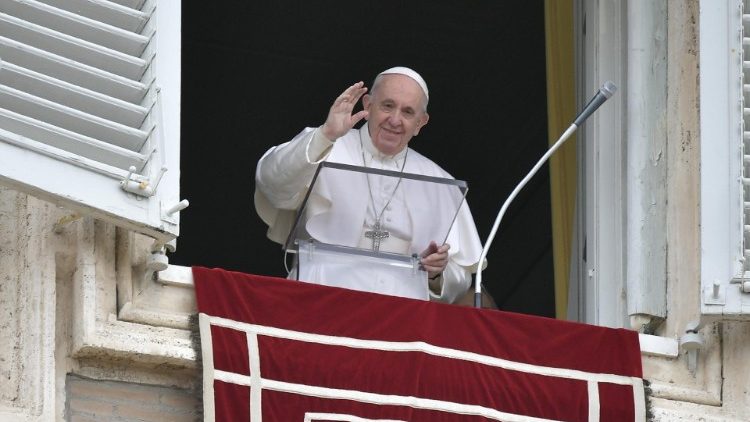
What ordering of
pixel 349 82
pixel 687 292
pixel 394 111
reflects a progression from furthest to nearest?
pixel 349 82, pixel 394 111, pixel 687 292

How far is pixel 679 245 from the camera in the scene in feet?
26.8

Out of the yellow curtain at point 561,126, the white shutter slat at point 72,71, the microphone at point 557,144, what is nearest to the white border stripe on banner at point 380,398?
the microphone at point 557,144

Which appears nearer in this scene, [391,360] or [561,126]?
[391,360]

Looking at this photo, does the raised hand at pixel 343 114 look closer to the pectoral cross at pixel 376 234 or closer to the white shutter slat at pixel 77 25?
the pectoral cross at pixel 376 234

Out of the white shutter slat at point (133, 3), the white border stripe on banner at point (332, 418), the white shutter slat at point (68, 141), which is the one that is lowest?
the white border stripe on banner at point (332, 418)

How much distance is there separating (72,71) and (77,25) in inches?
6.3

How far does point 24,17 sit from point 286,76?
4.29m

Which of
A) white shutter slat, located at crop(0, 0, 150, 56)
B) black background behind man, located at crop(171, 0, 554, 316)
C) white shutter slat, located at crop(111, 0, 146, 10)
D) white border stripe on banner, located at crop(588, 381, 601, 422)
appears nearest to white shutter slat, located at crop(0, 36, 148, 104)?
white shutter slat, located at crop(0, 0, 150, 56)

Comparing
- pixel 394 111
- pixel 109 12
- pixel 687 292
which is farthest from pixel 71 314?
pixel 687 292

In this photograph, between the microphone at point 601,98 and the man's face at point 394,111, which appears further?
the man's face at point 394,111

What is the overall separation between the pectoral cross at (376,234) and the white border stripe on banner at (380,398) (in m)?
0.92

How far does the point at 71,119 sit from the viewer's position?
726 centimetres

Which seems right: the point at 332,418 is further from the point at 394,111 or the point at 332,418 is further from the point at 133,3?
the point at 394,111

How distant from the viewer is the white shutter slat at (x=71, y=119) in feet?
23.6
